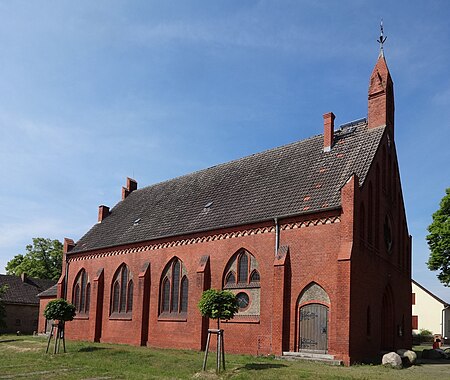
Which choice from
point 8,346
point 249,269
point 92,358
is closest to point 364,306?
point 249,269

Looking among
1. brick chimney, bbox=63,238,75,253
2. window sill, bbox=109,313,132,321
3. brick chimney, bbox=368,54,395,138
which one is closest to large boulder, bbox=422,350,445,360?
brick chimney, bbox=368,54,395,138

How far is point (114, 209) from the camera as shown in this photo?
143ft

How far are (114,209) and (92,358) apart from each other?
1986 cm

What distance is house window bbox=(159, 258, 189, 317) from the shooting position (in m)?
30.4

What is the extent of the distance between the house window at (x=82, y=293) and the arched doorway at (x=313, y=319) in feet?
A: 69.1

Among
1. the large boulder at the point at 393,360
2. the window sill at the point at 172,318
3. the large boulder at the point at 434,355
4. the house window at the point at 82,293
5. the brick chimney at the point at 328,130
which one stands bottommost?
the large boulder at the point at 434,355

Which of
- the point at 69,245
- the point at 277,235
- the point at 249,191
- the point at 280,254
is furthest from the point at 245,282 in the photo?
the point at 69,245

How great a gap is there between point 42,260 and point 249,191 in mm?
58435

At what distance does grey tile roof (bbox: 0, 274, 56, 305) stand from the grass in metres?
31.1

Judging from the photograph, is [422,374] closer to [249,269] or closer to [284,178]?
[249,269]

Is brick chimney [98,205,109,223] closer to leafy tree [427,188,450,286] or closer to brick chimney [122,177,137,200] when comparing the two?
brick chimney [122,177,137,200]

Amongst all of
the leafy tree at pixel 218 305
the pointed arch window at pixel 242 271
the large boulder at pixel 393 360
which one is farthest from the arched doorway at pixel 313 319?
the leafy tree at pixel 218 305

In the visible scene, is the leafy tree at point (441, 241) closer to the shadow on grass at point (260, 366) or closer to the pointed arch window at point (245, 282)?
the pointed arch window at point (245, 282)

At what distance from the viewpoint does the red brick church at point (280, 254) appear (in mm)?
23125
